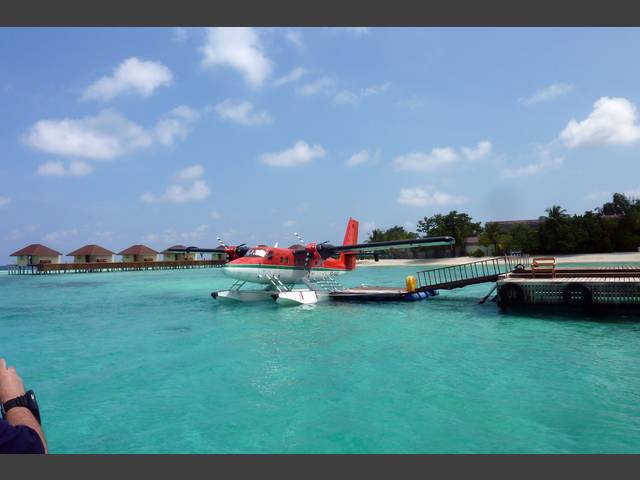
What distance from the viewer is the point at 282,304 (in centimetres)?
2195

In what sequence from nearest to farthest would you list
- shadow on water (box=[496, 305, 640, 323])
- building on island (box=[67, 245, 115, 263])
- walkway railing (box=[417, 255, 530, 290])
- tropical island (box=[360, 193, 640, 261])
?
shadow on water (box=[496, 305, 640, 323]) < walkway railing (box=[417, 255, 530, 290]) < tropical island (box=[360, 193, 640, 261]) < building on island (box=[67, 245, 115, 263])

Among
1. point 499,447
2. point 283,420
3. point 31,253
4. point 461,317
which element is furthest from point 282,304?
point 31,253

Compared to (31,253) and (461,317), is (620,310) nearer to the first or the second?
(461,317)

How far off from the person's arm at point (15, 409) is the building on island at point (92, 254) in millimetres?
93132

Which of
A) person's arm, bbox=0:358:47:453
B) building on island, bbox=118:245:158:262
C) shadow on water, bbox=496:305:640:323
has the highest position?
building on island, bbox=118:245:158:262

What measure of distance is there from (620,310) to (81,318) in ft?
81.7

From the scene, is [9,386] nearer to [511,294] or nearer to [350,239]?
[511,294]

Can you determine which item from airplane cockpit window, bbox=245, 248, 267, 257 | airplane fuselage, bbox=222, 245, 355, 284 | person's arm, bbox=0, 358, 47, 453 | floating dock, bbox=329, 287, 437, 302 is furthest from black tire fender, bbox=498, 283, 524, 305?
person's arm, bbox=0, 358, 47, 453

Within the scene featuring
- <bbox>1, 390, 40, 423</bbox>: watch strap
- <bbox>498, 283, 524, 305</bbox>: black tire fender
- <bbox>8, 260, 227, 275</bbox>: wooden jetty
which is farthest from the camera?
<bbox>8, 260, 227, 275</bbox>: wooden jetty

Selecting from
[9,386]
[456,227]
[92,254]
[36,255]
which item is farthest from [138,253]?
[9,386]

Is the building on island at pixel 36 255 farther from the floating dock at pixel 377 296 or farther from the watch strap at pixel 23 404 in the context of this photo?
the watch strap at pixel 23 404

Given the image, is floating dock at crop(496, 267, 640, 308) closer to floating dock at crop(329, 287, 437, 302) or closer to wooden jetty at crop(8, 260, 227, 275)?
floating dock at crop(329, 287, 437, 302)

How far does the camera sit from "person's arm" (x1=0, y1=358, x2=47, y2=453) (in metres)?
1.93

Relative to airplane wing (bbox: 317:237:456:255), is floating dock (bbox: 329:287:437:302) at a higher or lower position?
lower
